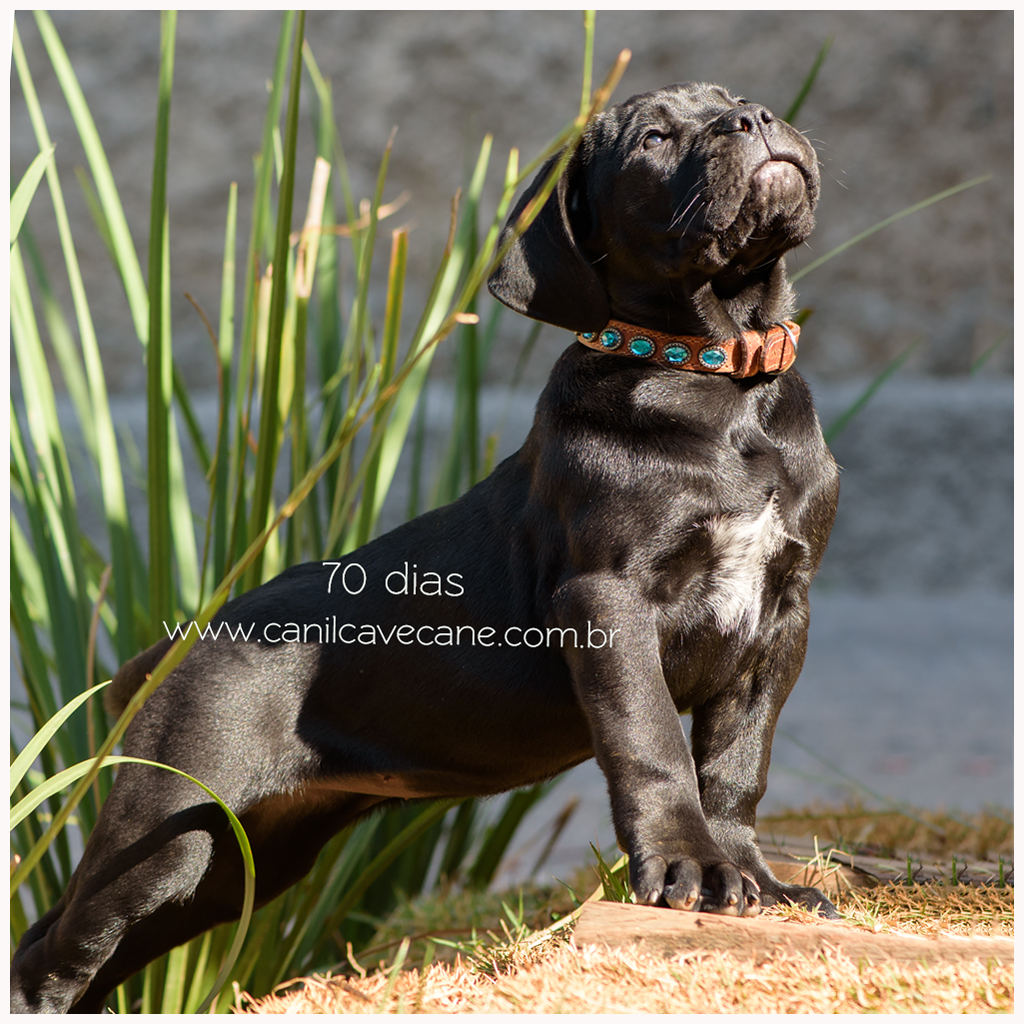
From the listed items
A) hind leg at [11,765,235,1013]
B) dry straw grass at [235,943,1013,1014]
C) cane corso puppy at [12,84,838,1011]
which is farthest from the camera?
hind leg at [11,765,235,1013]

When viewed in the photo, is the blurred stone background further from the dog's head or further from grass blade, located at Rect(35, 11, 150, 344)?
the dog's head

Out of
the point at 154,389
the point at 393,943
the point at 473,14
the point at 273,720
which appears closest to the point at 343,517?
the point at 154,389

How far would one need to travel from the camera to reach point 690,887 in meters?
1.01

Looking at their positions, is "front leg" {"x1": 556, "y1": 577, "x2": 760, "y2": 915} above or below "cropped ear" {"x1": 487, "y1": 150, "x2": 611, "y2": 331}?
below

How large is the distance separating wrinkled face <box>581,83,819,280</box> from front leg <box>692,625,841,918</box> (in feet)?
1.44

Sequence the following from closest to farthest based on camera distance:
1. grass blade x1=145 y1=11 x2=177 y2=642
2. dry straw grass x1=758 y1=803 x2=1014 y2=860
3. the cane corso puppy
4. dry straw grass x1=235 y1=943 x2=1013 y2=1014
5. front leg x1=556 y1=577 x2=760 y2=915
Result: dry straw grass x1=235 y1=943 x2=1013 y2=1014 < front leg x1=556 y1=577 x2=760 y2=915 < the cane corso puppy < grass blade x1=145 y1=11 x2=177 y2=642 < dry straw grass x1=758 y1=803 x2=1014 y2=860

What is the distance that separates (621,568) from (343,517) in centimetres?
68

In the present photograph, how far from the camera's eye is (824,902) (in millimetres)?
1122

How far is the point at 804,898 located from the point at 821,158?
347cm

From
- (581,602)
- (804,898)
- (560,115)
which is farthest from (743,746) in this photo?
(560,115)

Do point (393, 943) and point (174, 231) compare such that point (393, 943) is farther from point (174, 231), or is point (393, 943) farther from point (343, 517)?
point (174, 231)

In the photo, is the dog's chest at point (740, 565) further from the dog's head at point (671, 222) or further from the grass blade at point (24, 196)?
the grass blade at point (24, 196)

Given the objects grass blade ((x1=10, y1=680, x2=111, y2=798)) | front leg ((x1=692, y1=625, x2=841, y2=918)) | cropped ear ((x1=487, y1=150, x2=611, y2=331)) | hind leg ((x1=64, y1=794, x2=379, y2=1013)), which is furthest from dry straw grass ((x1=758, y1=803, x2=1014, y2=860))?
grass blade ((x1=10, y1=680, x2=111, y2=798))

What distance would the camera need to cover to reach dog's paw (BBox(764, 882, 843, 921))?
110 centimetres
